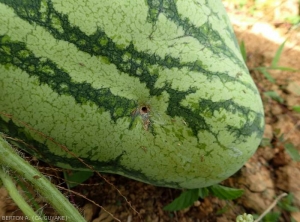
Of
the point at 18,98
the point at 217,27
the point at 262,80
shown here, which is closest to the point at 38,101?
the point at 18,98

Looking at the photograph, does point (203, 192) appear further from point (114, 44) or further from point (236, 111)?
point (114, 44)

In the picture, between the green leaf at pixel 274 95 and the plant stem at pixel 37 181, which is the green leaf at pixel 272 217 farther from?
the plant stem at pixel 37 181

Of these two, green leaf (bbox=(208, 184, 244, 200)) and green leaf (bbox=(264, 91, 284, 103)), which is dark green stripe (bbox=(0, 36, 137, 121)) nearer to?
green leaf (bbox=(208, 184, 244, 200))

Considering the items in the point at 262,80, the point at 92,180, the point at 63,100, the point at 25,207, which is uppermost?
the point at 262,80

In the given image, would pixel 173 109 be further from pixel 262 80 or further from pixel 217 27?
pixel 262 80

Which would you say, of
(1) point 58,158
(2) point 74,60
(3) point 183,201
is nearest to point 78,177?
(1) point 58,158

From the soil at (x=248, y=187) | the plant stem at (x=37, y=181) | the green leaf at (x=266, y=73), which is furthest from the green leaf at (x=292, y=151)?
the plant stem at (x=37, y=181)
